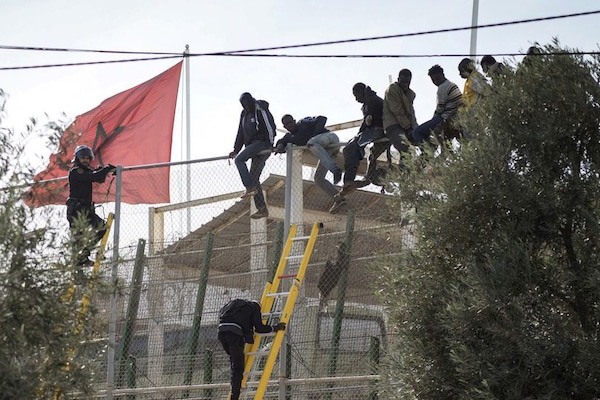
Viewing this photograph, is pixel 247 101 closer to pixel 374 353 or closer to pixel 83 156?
pixel 83 156

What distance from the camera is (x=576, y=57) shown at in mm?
12484

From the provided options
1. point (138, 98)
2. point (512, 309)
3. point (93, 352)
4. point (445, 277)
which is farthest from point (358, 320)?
point (138, 98)

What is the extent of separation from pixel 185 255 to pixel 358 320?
9.35 ft

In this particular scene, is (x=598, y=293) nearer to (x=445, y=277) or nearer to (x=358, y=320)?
(x=445, y=277)

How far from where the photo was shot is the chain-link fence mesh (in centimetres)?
1467

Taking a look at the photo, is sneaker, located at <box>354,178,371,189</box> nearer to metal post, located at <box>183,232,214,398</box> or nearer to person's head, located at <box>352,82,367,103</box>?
person's head, located at <box>352,82,367,103</box>

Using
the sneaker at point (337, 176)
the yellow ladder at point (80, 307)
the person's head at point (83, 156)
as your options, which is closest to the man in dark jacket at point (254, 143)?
the sneaker at point (337, 176)

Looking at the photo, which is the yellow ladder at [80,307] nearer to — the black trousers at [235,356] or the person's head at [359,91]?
the black trousers at [235,356]

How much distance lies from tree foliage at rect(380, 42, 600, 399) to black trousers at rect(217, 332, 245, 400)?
1.96m

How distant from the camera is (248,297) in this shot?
15.8m

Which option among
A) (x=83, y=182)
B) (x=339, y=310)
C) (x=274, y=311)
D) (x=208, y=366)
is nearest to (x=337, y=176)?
(x=339, y=310)

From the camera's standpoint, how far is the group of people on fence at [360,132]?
1436cm

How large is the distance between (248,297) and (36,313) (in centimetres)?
701

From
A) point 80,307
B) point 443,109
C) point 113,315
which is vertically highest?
point 443,109
